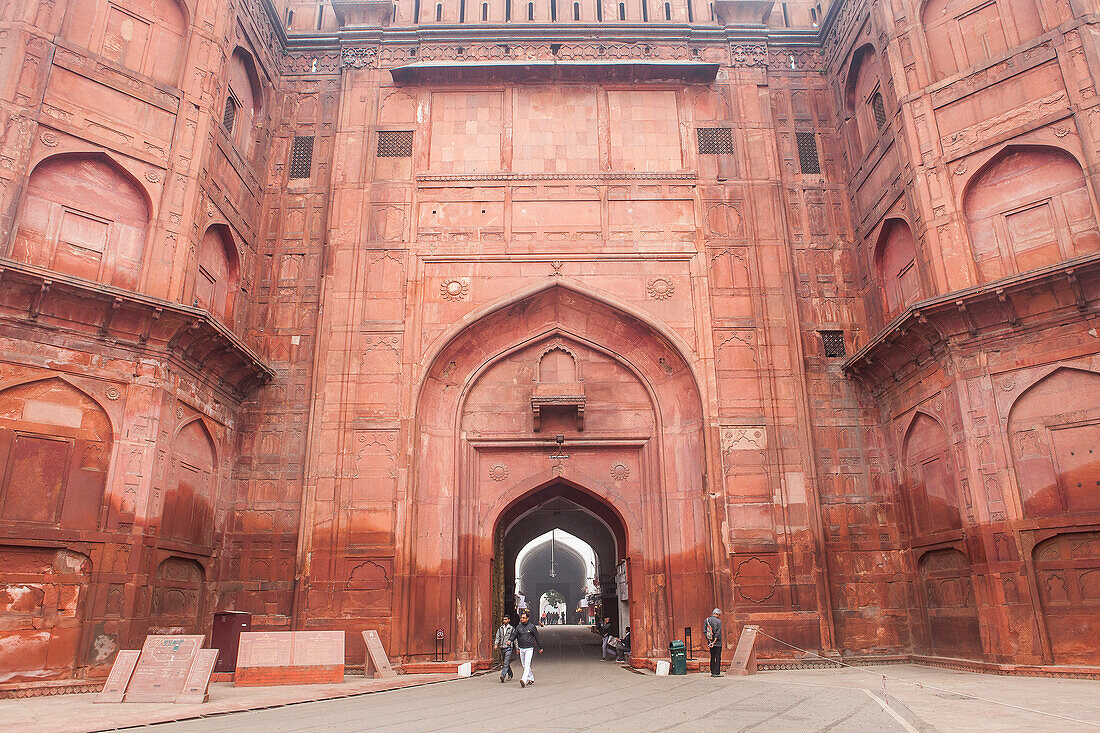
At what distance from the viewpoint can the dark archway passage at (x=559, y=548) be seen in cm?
1642

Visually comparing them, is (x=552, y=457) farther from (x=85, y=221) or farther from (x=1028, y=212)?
(x=1028, y=212)

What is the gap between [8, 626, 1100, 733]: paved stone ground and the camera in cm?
694

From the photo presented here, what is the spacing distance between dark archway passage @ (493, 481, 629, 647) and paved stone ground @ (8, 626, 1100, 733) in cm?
488

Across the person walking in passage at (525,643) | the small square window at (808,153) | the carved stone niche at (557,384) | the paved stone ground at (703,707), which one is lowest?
the paved stone ground at (703,707)

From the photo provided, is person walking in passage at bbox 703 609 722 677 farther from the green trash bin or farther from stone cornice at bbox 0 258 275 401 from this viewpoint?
stone cornice at bbox 0 258 275 401

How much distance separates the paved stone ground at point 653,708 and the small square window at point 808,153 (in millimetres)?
11021

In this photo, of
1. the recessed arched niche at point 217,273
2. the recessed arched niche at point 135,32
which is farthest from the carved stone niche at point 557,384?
the recessed arched niche at point 135,32

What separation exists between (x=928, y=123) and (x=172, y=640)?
15.1 m

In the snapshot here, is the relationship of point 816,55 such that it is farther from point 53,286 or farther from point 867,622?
point 53,286

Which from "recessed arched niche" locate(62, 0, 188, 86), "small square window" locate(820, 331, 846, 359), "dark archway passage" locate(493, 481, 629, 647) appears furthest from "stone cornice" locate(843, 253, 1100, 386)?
"recessed arched niche" locate(62, 0, 188, 86)

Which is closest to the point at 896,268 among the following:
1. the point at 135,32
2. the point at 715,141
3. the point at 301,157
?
the point at 715,141

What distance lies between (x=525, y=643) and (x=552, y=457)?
182 inches

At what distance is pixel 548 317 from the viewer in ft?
54.3

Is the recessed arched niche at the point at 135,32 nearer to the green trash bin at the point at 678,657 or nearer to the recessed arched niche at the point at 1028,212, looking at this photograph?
the green trash bin at the point at 678,657
